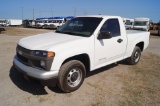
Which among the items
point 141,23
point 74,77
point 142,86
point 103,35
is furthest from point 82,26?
point 141,23

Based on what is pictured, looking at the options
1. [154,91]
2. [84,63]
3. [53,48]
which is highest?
[53,48]

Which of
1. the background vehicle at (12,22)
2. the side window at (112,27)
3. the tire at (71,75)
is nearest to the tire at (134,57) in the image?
the side window at (112,27)

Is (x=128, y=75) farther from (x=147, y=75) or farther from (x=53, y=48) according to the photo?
(x=53, y=48)

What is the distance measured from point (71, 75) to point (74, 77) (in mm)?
139

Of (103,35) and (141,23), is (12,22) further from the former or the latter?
(103,35)

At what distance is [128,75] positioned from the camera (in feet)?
20.2

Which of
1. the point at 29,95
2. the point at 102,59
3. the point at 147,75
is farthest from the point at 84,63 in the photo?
the point at 147,75

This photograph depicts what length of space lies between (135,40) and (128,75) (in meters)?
1.43

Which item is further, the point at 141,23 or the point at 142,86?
the point at 141,23

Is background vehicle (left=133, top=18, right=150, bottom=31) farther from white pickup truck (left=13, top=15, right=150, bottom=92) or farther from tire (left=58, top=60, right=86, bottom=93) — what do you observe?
tire (left=58, top=60, right=86, bottom=93)

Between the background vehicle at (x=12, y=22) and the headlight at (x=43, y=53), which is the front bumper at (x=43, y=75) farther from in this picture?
the background vehicle at (x=12, y=22)

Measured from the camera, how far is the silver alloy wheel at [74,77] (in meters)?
4.55

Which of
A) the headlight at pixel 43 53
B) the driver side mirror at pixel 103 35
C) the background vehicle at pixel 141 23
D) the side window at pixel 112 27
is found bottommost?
the headlight at pixel 43 53

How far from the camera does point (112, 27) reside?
570 centimetres
